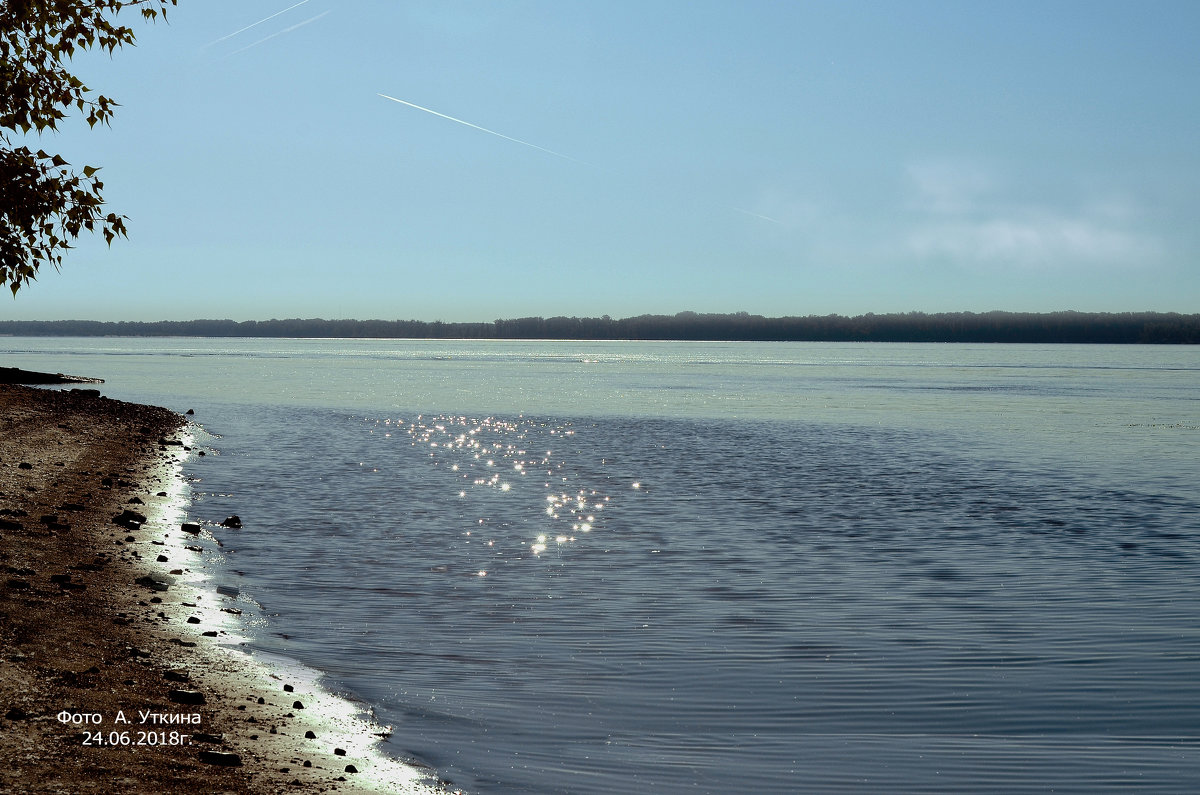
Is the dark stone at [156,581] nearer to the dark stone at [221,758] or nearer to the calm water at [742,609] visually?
the calm water at [742,609]

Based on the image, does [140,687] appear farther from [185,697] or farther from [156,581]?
[156,581]

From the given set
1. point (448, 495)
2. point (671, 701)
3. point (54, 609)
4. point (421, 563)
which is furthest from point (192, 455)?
point (671, 701)

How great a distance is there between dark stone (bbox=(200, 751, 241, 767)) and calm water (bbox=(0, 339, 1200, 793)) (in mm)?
1512

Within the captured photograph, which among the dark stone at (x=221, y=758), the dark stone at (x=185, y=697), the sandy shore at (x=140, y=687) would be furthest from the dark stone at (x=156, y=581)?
the dark stone at (x=221, y=758)

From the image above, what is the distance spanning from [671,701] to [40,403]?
41.8 metres

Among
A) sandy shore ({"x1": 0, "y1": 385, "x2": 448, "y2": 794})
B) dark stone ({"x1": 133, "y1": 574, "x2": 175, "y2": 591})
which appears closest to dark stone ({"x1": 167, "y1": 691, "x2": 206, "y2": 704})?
sandy shore ({"x1": 0, "y1": 385, "x2": 448, "y2": 794})

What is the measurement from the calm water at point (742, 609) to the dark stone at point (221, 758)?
4.96 ft

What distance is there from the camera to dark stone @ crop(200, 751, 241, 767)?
26.3 ft

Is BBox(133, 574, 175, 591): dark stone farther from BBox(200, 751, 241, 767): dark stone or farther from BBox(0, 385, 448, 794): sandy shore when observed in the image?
BBox(200, 751, 241, 767): dark stone

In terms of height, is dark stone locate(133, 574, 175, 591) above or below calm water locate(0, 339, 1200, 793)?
above

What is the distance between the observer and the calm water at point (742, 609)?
9.55 metres

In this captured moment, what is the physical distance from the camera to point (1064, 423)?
5431 centimetres

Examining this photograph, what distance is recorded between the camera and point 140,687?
978 cm

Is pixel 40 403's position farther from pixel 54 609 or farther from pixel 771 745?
pixel 771 745
